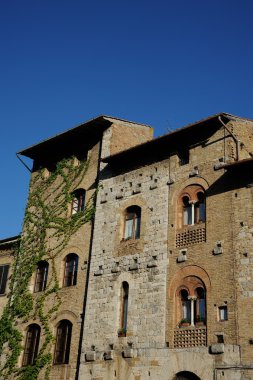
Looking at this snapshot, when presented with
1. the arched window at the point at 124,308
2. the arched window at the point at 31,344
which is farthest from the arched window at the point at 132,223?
the arched window at the point at 31,344

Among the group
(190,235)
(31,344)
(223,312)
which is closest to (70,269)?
(31,344)

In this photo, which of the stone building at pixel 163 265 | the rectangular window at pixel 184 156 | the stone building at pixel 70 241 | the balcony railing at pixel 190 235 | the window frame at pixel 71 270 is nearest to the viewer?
the stone building at pixel 163 265

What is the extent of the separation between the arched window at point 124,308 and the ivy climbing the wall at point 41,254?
3.56 meters

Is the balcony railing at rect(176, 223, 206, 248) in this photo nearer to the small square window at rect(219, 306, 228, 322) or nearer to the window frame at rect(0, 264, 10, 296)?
the small square window at rect(219, 306, 228, 322)

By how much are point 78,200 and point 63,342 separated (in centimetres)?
660

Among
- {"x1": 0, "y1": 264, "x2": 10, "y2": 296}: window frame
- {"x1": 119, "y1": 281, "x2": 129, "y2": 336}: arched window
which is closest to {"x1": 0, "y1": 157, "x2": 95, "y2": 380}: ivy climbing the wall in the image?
{"x1": 0, "y1": 264, "x2": 10, "y2": 296}: window frame

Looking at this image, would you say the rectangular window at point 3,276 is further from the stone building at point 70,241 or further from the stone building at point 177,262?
the stone building at point 177,262

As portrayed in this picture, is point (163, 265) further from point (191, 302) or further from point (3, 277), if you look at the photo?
point (3, 277)

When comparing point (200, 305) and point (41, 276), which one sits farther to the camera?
point (41, 276)

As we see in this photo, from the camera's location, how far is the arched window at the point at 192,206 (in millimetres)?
20053

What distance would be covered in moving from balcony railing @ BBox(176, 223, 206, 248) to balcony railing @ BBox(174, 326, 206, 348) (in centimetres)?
307

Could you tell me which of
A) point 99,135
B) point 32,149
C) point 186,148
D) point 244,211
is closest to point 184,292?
point 244,211

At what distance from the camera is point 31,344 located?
2344cm

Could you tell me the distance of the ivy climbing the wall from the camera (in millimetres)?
23125
